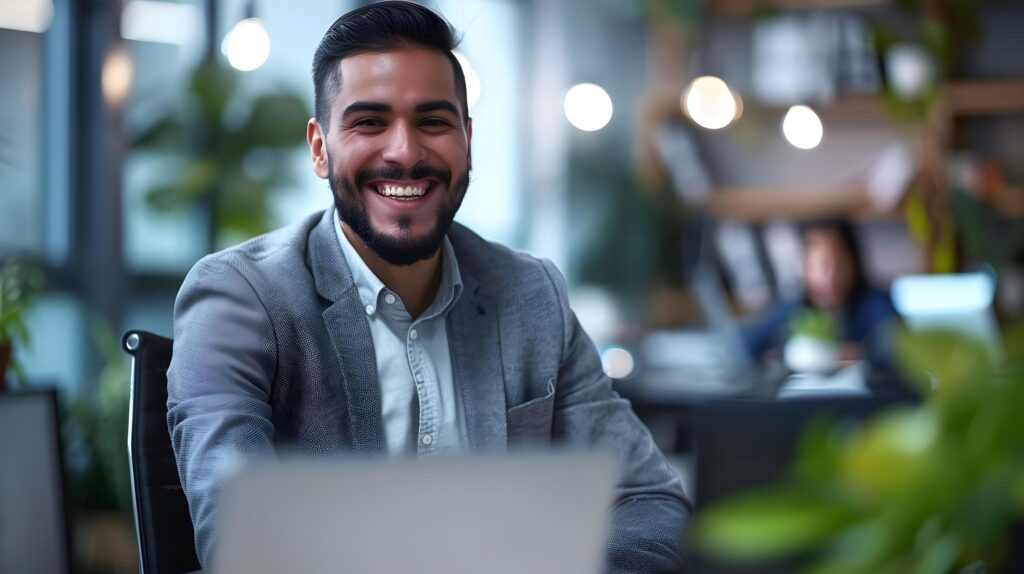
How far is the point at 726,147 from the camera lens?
6.14 meters

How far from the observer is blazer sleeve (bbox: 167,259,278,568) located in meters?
1.46

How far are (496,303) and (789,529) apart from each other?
160 cm

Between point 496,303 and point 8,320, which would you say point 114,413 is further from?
point 496,303

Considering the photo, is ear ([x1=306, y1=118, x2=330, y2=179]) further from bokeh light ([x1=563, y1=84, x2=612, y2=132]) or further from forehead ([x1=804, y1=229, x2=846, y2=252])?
bokeh light ([x1=563, y1=84, x2=612, y2=132])

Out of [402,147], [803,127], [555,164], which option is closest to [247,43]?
[402,147]

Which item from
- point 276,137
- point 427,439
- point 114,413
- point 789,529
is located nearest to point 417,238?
point 427,439

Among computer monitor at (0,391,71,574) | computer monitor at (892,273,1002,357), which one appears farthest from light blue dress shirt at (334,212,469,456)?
computer monitor at (892,273,1002,357)

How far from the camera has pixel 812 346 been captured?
4.25m

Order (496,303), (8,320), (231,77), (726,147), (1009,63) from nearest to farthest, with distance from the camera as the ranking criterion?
(496,303)
(8,320)
(231,77)
(1009,63)
(726,147)

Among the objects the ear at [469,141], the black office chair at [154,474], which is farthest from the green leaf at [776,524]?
the ear at [469,141]

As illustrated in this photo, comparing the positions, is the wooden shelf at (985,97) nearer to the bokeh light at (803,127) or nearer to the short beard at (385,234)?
the bokeh light at (803,127)

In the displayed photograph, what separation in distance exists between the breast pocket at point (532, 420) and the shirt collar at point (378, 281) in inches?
7.7

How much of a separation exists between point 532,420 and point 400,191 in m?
0.39

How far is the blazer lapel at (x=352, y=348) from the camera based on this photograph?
167 centimetres
